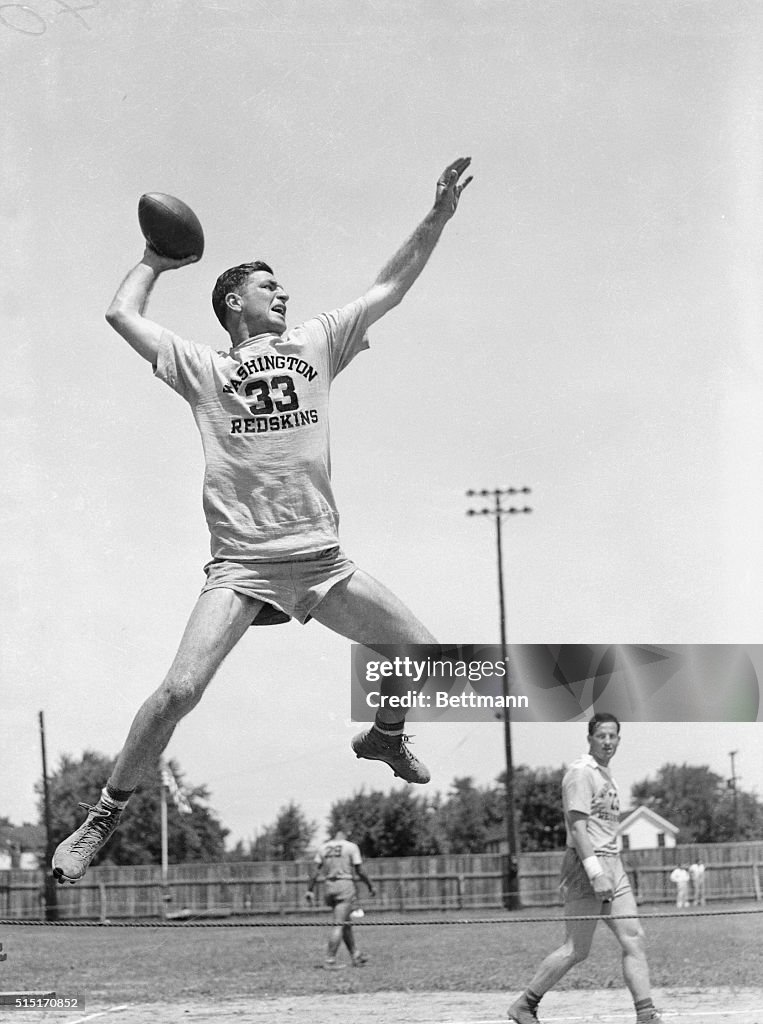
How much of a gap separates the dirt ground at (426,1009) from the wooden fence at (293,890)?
1682 cm

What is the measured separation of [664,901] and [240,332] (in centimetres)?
2571

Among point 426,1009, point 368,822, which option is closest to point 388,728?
point 426,1009

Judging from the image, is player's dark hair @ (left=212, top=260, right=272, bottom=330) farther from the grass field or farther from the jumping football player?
the grass field

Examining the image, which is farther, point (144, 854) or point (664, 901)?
point (144, 854)

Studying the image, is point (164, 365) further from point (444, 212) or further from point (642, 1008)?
point (642, 1008)

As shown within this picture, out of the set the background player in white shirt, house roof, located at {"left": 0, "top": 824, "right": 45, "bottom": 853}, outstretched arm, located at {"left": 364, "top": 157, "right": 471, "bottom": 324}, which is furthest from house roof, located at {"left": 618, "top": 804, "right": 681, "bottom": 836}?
outstretched arm, located at {"left": 364, "top": 157, "right": 471, "bottom": 324}

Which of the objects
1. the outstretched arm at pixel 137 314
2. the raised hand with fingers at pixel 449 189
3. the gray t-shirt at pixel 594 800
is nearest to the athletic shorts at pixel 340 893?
the gray t-shirt at pixel 594 800

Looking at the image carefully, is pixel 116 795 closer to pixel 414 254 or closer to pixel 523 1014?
pixel 414 254

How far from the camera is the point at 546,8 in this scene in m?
7.37

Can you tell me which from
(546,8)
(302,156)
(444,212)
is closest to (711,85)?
(546,8)

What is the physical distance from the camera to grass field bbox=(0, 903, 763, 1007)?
30.4ft

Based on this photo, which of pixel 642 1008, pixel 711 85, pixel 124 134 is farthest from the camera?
pixel 711 85

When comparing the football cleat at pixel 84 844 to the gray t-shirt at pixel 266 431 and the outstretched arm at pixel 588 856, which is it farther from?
the outstretched arm at pixel 588 856

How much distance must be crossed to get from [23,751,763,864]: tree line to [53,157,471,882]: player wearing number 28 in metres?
37.5
